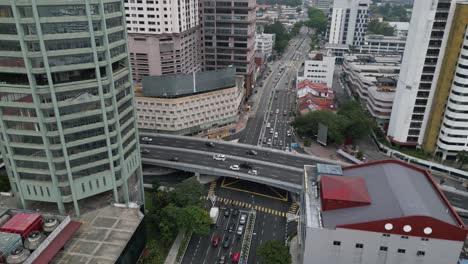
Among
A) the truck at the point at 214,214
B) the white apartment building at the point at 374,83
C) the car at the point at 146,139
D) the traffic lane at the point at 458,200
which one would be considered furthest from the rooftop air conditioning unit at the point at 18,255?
the white apartment building at the point at 374,83

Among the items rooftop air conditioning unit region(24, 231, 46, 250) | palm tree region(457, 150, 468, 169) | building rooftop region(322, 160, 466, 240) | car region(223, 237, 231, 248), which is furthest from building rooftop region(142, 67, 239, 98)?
palm tree region(457, 150, 468, 169)

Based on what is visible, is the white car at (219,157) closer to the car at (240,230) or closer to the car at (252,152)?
the car at (252,152)

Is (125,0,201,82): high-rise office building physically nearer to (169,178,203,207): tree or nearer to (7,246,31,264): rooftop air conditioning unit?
(169,178,203,207): tree

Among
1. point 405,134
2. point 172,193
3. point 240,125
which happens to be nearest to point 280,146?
point 240,125

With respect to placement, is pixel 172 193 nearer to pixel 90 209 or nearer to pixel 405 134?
pixel 90 209

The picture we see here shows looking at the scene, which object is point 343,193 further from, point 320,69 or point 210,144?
point 320,69
